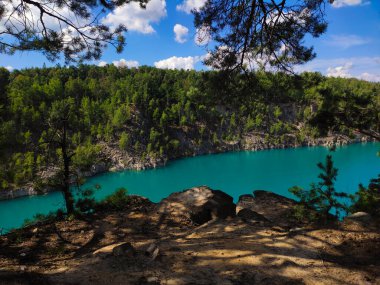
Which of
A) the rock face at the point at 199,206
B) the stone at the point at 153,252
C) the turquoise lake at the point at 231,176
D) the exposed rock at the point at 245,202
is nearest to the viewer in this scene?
the stone at the point at 153,252

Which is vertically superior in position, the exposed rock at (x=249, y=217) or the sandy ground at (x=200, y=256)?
the sandy ground at (x=200, y=256)

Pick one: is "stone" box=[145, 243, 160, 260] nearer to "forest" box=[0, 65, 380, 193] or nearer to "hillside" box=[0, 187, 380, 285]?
"hillside" box=[0, 187, 380, 285]

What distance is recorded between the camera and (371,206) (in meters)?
7.42

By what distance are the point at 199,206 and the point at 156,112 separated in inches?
2051

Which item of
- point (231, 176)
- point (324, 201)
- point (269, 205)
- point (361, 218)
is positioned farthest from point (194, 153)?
point (361, 218)

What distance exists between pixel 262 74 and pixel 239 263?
176 inches

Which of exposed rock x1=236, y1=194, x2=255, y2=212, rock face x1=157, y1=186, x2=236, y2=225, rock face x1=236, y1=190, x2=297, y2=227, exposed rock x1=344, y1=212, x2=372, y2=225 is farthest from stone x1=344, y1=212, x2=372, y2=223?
exposed rock x1=236, y1=194, x2=255, y2=212

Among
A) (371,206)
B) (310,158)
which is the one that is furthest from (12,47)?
(310,158)

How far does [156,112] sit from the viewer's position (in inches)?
2311

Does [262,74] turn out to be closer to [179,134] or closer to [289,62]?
[289,62]

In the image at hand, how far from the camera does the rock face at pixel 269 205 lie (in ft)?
28.1

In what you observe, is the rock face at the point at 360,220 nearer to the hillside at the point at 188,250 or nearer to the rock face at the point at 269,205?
the hillside at the point at 188,250

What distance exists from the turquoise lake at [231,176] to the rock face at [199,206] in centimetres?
2089

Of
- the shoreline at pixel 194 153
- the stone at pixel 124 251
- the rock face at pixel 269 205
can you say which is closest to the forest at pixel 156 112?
the shoreline at pixel 194 153
